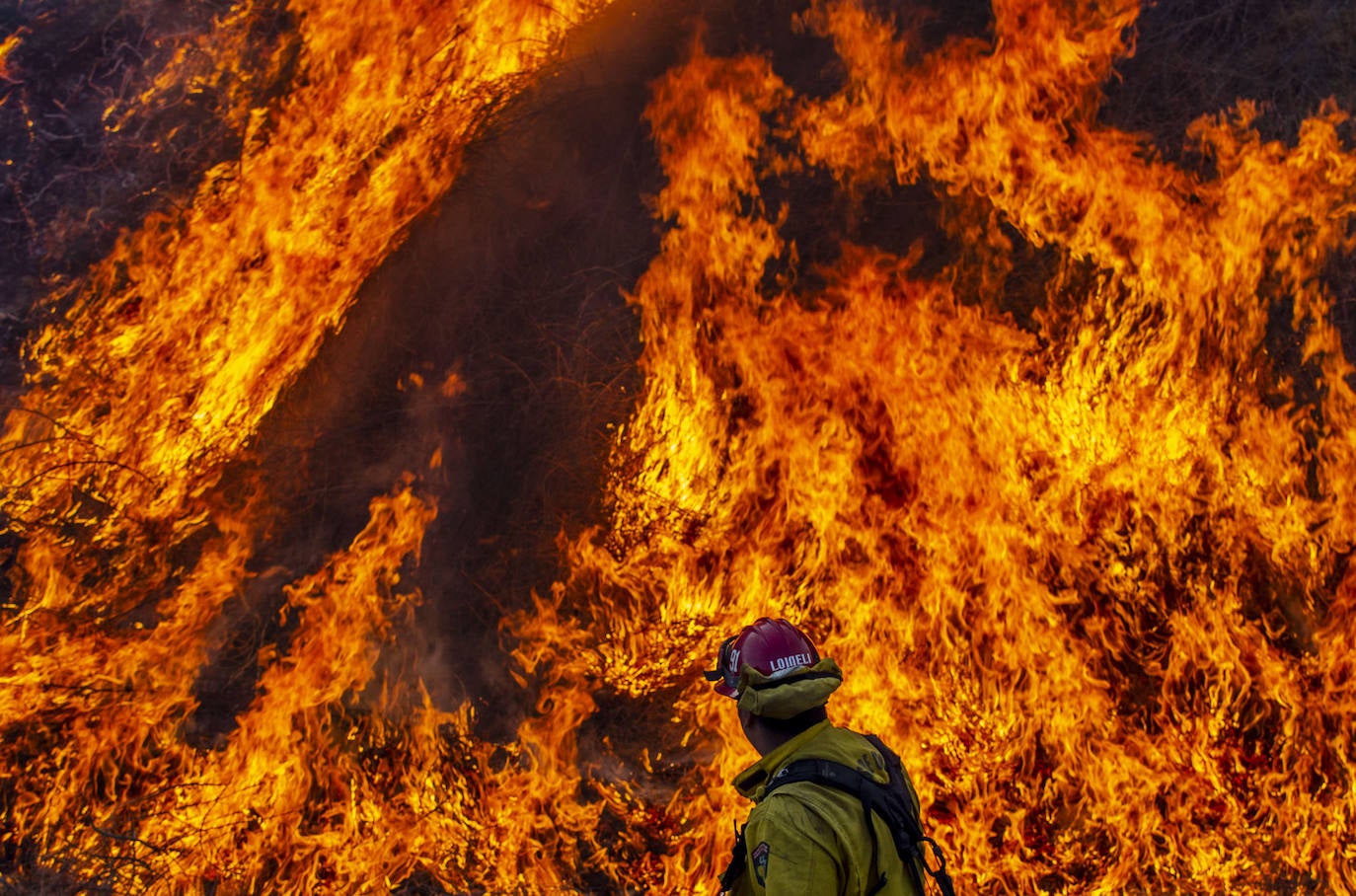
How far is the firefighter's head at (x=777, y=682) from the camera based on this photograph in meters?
2.89

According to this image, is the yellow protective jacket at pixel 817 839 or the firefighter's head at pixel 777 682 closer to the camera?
the yellow protective jacket at pixel 817 839

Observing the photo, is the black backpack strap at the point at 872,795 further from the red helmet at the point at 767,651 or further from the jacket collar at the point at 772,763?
the red helmet at the point at 767,651

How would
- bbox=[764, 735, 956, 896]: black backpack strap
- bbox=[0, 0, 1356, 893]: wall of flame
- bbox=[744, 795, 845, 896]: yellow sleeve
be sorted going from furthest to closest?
1. bbox=[0, 0, 1356, 893]: wall of flame
2. bbox=[764, 735, 956, 896]: black backpack strap
3. bbox=[744, 795, 845, 896]: yellow sleeve

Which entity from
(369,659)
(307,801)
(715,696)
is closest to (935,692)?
(715,696)

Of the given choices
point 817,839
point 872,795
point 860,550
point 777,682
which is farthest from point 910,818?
point 860,550

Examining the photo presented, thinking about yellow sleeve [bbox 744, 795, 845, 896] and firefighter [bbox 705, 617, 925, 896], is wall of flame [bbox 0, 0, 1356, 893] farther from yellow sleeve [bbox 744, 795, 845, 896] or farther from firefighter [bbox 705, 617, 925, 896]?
yellow sleeve [bbox 744, 795, 845, 896]

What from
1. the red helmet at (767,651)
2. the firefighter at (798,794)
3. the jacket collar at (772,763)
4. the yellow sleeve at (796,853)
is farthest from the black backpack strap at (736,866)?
the red helmet at (767,651)

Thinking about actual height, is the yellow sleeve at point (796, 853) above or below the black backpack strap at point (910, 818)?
above

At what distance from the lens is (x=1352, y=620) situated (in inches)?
220

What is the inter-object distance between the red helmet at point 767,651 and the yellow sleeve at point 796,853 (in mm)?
451

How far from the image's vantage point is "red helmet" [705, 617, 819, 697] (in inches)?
118

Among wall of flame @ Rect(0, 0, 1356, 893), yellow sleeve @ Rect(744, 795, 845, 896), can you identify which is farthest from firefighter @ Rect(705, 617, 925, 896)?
wall of flame @ Rect(0, 0, 1356, 893)

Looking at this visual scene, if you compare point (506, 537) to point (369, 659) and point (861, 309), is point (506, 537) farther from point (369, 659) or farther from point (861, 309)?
point (861, 309)

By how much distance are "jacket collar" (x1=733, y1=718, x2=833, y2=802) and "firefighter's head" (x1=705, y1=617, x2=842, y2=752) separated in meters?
0.04
